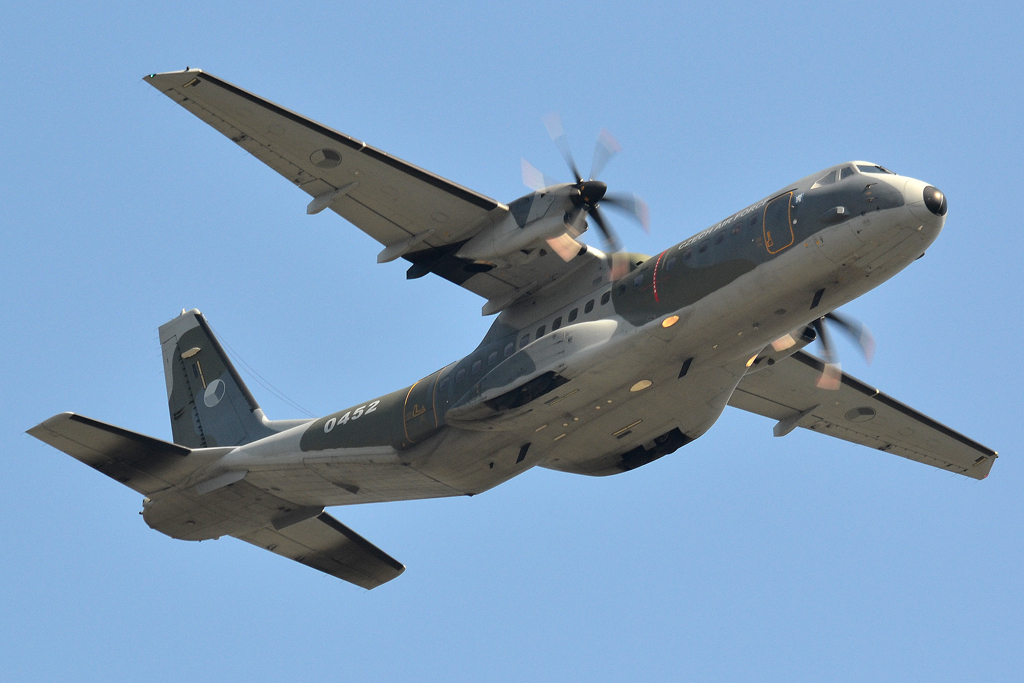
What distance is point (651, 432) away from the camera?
2055 centimetres

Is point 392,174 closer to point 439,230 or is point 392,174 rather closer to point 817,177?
point 439,230

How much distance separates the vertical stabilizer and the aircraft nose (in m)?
13.7

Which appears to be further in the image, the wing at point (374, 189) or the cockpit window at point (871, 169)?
the wing at point (374, 189)

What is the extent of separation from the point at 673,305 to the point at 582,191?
247 centimetres

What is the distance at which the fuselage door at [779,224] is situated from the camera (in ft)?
57.9

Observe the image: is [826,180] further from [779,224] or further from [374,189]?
[374,189]

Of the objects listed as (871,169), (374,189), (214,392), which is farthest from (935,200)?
(214,392)

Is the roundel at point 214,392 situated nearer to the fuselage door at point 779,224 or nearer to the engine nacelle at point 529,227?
the engine nacelle at point 529,227

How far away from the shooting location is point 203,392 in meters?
26.0

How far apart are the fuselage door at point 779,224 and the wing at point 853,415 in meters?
4.89

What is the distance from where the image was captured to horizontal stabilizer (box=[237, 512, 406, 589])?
24.7 metres

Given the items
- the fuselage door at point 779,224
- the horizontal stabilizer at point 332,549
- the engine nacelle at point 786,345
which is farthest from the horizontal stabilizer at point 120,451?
the fuselage door at point 779,224

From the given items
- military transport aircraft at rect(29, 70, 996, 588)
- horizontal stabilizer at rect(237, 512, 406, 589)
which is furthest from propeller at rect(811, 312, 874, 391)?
horizontal stabilizer at rect(237, 512, 406, 589)

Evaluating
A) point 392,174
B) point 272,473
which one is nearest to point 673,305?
point 392,174
